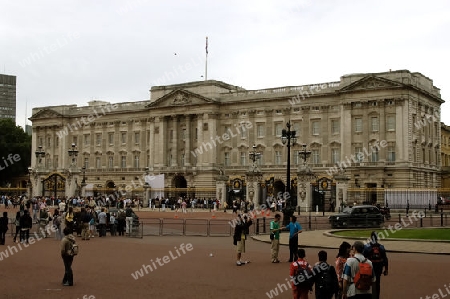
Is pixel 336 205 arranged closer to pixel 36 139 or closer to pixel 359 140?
pixel 359 140

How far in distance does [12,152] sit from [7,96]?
6177 centimetres

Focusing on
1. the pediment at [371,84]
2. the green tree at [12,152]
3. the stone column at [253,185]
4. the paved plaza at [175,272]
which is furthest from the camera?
the green tree at [12,152]

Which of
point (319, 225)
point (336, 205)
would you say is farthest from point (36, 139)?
point (319, 225)

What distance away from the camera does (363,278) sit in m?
10.7

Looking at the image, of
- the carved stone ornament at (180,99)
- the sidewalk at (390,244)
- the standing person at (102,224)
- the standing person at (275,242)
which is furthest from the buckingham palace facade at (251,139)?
the standing person at (275,242)

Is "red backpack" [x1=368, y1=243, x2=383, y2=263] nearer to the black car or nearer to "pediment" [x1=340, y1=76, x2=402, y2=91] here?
the black car

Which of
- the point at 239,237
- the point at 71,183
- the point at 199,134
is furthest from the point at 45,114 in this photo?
the point at 239,237

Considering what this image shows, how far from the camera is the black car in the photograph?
36.9 meters

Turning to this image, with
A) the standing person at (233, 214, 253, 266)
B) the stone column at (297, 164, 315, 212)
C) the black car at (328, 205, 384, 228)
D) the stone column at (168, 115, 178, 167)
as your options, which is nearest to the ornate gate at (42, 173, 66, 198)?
the stone column at (168, 115, 178, 167)

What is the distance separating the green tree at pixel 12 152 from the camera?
104 metres

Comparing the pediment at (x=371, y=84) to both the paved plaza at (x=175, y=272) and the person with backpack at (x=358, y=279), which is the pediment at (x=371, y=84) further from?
the person with backpack at (x=358, y=279)

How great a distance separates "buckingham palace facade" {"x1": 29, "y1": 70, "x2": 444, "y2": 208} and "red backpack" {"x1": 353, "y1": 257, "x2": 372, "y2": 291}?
43.9m

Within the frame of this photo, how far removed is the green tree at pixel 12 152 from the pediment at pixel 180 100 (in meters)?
30.4

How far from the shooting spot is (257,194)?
5825 centimetres
